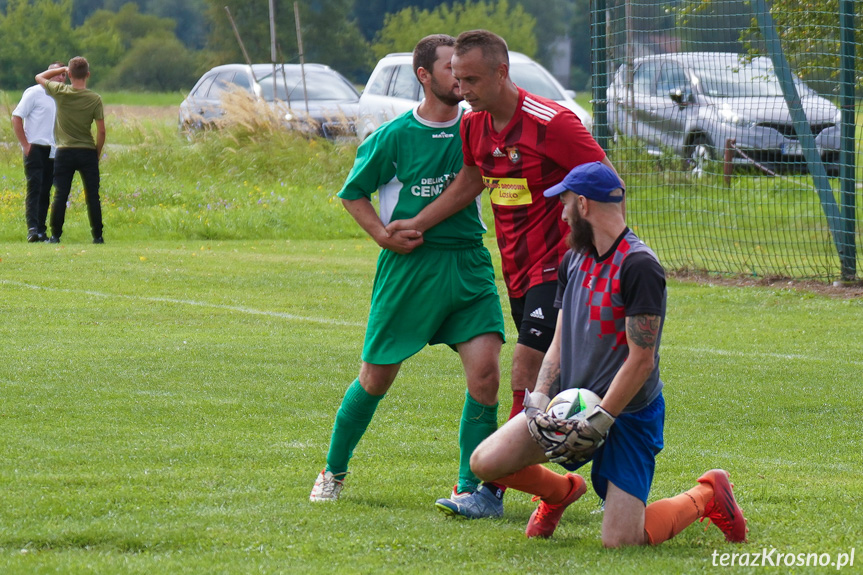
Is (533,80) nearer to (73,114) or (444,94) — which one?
A: (73,114)

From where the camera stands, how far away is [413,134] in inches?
203

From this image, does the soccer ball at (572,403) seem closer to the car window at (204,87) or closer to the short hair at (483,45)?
the short hair at (483,45)

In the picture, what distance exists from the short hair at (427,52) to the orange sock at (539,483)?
1739 mm

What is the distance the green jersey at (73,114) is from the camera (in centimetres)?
1441

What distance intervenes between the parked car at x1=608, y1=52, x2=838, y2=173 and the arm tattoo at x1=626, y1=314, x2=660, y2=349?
890 centimetres

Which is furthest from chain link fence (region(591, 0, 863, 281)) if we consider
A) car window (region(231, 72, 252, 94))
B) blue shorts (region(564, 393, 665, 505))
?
car window (region(231, 72, 252, 94))

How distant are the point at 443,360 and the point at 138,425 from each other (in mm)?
2903

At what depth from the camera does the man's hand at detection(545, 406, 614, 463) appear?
4191 millimetres

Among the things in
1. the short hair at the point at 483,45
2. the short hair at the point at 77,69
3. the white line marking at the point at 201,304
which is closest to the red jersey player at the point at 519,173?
the short hair at the point at 483,45

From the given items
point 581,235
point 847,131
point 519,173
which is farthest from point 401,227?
point 847,131

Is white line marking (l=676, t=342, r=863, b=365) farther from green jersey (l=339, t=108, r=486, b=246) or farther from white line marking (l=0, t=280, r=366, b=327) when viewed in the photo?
green jersey (l=339, t=108, r=486, b=246)

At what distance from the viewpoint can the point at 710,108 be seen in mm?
13523

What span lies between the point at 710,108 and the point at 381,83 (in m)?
9.26

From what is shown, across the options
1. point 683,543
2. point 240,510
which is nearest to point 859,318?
point 683,543
